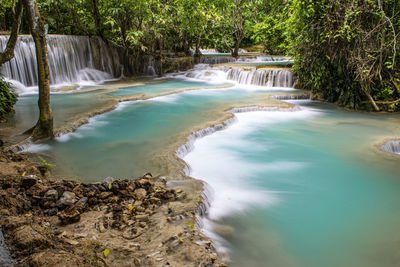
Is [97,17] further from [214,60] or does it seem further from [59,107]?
[59,107]

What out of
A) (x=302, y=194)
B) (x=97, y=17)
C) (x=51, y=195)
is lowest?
(x=302, y=194)

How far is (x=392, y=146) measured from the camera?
6.44 m

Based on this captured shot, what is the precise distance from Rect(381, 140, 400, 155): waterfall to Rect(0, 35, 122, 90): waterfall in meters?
14.8

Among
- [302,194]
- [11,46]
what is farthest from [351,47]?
[11,46]

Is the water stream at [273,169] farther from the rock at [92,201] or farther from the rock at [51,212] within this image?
the rock at [51,212]

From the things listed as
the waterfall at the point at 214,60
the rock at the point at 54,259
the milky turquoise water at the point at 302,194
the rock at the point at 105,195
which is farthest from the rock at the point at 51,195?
the waterfall at the point at 214,60

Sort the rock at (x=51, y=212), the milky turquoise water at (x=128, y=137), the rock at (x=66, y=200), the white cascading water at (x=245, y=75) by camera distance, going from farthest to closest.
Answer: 1. the white cascading water at (x=245, y=75)
2. the milky turquoise water at (x=128, y=137)
3. the rock at (x=66, y=200)
4. the rock at (x=51, y=212)

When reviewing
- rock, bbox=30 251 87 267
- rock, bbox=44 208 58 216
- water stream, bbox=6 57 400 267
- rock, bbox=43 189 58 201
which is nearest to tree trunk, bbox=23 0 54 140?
water stream, bbox=6 57 400 267

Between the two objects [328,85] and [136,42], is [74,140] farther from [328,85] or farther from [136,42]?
[136,42]

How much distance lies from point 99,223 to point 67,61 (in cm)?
1499

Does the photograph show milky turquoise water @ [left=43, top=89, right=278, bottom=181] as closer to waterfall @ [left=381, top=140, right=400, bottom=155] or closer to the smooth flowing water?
the smooth flowing water

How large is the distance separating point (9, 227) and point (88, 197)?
4.32 ft

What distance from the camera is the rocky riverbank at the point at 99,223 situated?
2145mm

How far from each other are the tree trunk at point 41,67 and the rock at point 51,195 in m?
2.88
